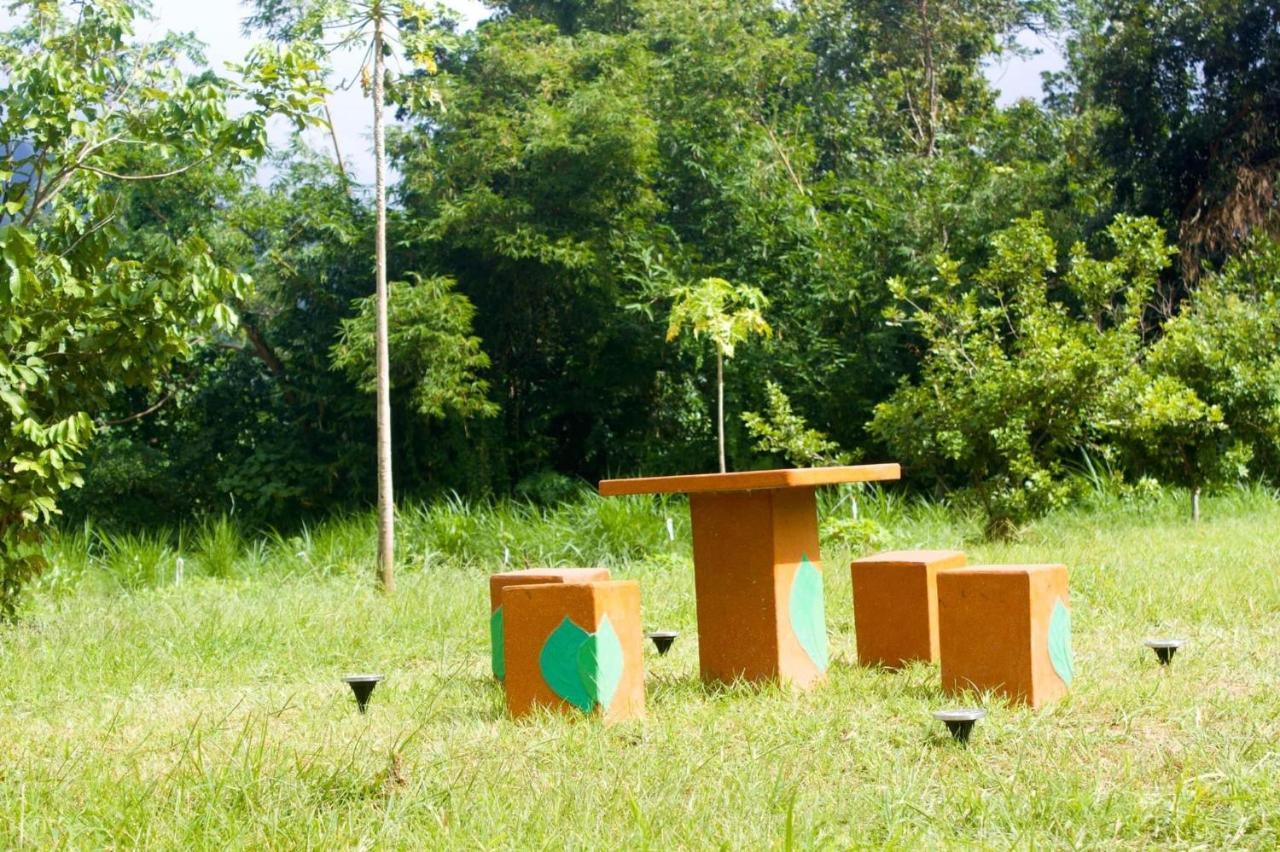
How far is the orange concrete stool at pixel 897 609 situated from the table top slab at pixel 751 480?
45 cm

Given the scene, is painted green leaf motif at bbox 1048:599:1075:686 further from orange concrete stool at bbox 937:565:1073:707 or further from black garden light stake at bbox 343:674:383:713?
black garden light stake at bbox 343:674:383:713

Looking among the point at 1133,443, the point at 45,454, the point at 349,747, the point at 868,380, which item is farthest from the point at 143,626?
the point at 868,380

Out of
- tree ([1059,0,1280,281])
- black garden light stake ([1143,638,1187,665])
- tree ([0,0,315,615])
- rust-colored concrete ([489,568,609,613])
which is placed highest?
tree ([1059,0,1280,281])

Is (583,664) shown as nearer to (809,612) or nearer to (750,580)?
(750,580)

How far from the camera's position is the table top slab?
170 inches

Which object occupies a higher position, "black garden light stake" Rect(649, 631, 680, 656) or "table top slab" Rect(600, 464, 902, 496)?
"table top slab" Rect(600, 464, 902, 496)

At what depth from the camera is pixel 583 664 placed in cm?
416

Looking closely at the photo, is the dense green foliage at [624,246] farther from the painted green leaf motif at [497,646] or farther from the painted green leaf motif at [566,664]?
the painted green leaf motif at [566,664]

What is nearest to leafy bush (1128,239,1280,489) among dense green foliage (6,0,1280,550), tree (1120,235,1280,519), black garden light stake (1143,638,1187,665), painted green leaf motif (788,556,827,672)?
tree (1120,235,1280,519)

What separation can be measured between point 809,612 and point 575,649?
41.4 inches

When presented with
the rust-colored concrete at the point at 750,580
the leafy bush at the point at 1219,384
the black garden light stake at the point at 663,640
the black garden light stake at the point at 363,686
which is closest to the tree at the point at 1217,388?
the leafy bush at the point at 1219,384

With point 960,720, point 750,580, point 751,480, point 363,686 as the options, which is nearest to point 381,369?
point 363,686

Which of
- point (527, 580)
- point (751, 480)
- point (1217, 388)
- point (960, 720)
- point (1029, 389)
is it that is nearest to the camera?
point (960, 720)

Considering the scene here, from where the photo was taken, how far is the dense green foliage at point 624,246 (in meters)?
13.1
